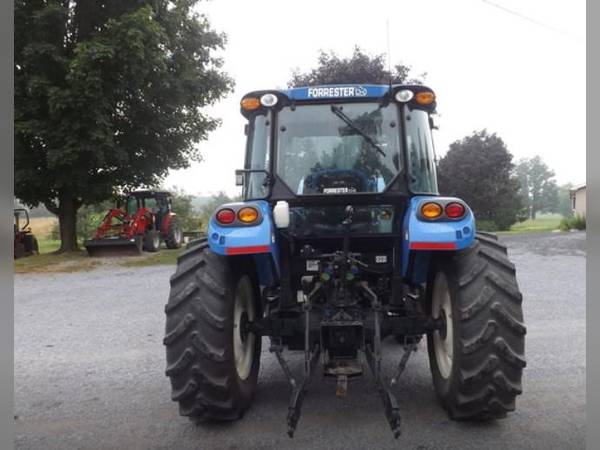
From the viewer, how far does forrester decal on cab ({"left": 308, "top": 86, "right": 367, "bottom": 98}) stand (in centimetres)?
371

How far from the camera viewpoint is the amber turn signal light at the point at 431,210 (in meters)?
3.20

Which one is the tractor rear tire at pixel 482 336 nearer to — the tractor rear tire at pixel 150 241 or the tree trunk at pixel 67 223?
the tractor rear tire at pixel 150 241

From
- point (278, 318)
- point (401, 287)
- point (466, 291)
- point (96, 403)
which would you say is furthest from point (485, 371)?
point (96, 403)

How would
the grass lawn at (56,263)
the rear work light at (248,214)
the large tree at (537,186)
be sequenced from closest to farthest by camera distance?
the rear work light at (248,214) → the grass lawn at (56,263) → the large tree at (537,186)

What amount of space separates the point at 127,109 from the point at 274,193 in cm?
1380

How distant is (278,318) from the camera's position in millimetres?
3529

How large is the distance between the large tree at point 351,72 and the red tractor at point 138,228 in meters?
6.93

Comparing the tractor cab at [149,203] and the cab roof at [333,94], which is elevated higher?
the cab roof at [333,94]

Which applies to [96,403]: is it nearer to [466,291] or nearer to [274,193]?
[274,193]

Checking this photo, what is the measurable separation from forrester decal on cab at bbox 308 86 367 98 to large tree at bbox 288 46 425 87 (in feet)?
48.3

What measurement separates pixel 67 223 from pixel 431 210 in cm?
1642

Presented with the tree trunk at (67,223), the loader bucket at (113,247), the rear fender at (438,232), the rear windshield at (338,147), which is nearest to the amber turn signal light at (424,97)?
the rear windshield at (338,147)

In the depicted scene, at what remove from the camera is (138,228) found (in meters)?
16.1

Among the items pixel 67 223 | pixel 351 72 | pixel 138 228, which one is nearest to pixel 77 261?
pixel 138 228
